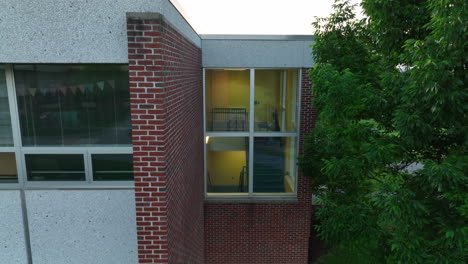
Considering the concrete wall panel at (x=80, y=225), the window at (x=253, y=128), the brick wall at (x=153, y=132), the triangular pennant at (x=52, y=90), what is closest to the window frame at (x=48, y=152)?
the concrete wall panel at (x=80, y=225)

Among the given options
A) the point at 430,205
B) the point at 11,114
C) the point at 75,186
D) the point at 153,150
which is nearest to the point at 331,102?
the point at 430,205

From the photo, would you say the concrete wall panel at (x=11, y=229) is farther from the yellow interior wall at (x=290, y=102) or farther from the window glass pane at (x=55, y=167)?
the yellow interior wall at (x=290, y=102)

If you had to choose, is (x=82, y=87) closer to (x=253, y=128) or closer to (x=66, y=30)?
(x=66, y=30)

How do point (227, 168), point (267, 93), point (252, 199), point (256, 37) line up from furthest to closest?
point (227, 168)
point (252, 199)
point (267, 93)
point (256, 37)

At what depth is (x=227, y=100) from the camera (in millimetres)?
9359

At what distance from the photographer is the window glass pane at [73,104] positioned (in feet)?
12.5

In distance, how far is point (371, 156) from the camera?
15.9ft

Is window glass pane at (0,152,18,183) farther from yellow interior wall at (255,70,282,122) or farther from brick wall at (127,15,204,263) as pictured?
yellow interior wall at (255,70,282,122)

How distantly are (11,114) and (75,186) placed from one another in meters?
1.30

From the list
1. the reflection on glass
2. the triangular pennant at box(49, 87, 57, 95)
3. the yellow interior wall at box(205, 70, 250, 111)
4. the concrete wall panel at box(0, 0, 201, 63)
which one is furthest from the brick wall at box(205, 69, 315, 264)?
the concrete wall panel at box(0, 0, 201, 63)

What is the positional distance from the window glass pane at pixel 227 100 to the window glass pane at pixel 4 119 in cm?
579

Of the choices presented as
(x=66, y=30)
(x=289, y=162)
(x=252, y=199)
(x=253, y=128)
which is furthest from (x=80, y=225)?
(x=289, y=162)

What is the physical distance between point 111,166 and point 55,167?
2.53 feet

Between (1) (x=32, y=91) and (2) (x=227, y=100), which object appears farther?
(2) (x=227, y=100)
